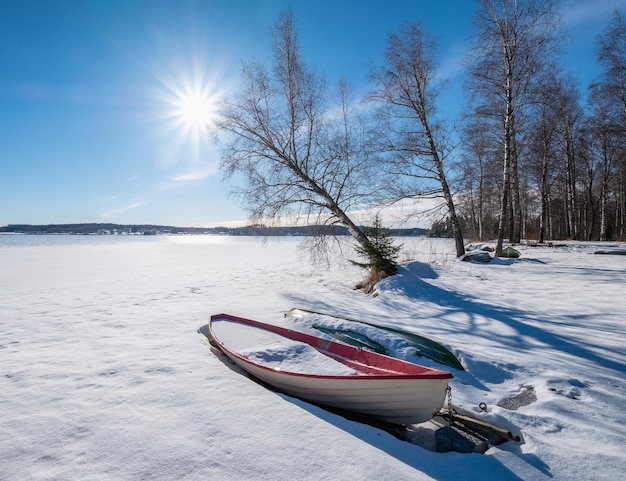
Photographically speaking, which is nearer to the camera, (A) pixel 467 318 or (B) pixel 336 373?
(B) pixel 336 373

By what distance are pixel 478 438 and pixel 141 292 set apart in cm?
946

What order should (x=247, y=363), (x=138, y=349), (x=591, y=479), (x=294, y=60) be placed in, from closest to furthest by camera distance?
(x=591, y=479) < (x=247, y=363) < (x=138, y=349) < (x=294, y=60)

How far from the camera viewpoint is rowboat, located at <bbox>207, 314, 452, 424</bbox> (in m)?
2.76

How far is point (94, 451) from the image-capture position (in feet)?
8.14

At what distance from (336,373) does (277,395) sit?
0.70 m

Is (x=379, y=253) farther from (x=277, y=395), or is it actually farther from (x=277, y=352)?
(x=277, y=395)

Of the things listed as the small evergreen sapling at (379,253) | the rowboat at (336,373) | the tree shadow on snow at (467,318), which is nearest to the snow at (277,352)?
the rowboat at (336,373)

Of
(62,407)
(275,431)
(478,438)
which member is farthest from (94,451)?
(478,438)

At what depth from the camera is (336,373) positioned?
3.67 metres

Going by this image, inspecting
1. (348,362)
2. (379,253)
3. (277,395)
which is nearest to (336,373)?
(348,362)

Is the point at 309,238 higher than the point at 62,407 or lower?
higher

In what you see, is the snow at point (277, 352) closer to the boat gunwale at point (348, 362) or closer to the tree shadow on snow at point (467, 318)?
the boat gunwale at point (348, 362)

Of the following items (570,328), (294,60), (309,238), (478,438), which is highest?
(294,60)

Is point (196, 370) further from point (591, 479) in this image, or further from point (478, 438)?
point (591, 479)
